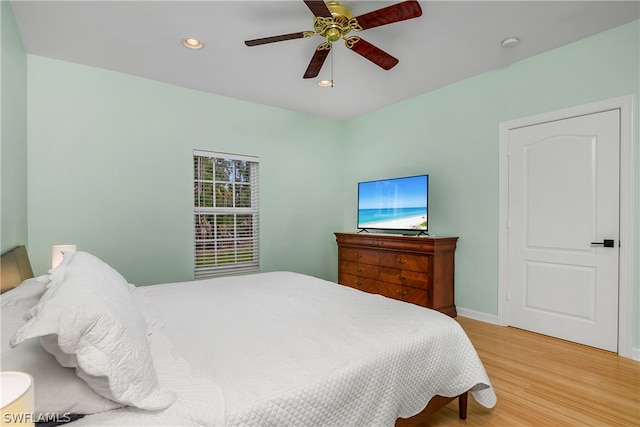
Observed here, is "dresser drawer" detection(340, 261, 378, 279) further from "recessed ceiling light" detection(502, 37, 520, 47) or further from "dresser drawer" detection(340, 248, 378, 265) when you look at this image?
"recessed ceiling light" detection(502, 37, 520, 47)

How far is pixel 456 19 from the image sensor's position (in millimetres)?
2422

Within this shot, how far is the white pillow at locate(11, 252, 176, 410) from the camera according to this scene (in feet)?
2.68

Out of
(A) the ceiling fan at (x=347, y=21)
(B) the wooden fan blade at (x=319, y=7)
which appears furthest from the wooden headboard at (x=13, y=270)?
(B) the wooden fan blade at (x=319, y=7)

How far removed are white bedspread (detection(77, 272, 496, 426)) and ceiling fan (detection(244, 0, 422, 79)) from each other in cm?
175

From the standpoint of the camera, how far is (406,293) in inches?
142

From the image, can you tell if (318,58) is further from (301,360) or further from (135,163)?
(135,163)

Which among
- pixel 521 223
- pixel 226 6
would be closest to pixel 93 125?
pixel 226 6

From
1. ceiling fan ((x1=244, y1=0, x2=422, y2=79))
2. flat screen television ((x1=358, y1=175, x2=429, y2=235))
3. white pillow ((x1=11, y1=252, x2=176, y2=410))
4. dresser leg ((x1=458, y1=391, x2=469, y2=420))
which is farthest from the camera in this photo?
flat screen television ((x1=358, y1=175, x2=429, y2=235))

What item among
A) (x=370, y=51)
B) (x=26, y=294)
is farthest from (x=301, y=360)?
(x=370, y=51)

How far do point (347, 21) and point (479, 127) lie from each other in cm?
214

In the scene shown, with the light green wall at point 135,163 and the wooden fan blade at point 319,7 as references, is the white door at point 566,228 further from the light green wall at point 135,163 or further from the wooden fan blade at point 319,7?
the light green wall at point 135,163

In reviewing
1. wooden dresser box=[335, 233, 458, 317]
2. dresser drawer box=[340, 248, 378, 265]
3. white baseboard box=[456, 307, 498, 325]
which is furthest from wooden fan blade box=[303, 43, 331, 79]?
white baseboard box=[456, 307, 498, 325]

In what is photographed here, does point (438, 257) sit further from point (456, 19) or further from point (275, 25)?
point (275, 25)

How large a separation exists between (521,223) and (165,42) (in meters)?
3.75
